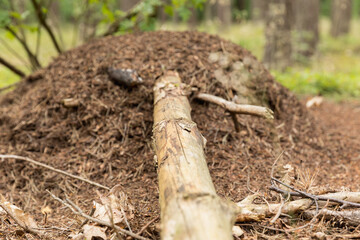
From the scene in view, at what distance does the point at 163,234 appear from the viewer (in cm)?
127

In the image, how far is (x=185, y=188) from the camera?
1453 mm

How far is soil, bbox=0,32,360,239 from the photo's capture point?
255cm

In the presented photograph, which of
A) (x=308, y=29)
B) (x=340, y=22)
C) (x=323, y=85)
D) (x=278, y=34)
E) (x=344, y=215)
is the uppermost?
(x=278, y=34)

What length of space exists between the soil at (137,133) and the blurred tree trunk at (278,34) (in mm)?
3924

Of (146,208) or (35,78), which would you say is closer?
(146,208)

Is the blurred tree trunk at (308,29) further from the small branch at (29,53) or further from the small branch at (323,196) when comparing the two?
the small branch at (323,196)

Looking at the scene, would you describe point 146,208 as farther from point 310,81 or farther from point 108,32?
point 310,81

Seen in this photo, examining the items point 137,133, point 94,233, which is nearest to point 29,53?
point 137,133

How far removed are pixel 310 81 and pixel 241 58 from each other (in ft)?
11.3

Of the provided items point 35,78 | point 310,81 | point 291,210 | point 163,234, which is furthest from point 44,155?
point 310,81

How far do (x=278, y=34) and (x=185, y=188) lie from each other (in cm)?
660

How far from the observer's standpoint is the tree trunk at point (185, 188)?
1.26m

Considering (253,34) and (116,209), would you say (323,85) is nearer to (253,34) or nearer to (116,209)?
(116,209)

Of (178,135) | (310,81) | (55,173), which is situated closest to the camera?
(178,135)
